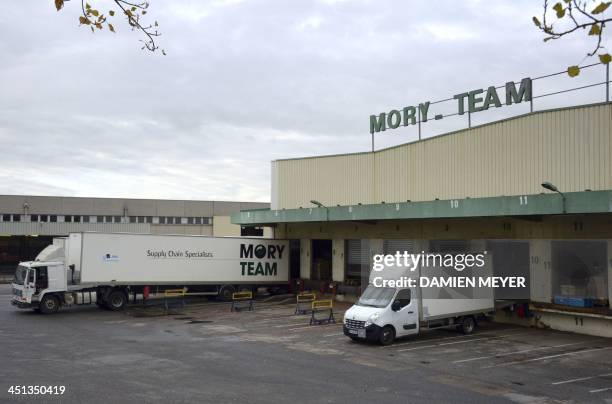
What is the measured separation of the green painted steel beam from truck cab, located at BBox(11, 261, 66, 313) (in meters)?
13.0

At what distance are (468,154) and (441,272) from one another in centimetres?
844

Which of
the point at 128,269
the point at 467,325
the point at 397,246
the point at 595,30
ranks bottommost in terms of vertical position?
the point at 467,325

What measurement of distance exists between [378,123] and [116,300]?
16983 millimetres

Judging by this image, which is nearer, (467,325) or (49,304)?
(467,325)

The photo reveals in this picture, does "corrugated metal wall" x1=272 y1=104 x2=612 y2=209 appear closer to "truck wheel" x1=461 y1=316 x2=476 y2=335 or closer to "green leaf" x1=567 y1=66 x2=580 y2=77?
"truck wheel" x1=461 y1=316 x2=476 y2=335

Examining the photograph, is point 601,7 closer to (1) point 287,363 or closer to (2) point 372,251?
(1) point 287,363

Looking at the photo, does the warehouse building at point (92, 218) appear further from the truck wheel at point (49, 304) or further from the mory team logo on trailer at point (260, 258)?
the truck wheel at point (49, 304)

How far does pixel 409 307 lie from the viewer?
21.0 meters

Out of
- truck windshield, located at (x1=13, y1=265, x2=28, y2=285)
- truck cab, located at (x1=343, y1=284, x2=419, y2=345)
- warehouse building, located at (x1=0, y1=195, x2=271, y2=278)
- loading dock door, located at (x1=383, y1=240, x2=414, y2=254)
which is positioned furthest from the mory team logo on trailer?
truck cab, located at (x1=343, y1=284, x2=419, y2=345)

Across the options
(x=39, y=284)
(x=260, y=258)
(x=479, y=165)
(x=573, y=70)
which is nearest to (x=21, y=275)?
(x=39, y=284)

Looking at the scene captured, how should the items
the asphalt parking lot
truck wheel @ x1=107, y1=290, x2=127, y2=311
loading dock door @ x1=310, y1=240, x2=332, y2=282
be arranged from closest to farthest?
the asphalt parking lot, truck wheel @ x1=107, y1=290, x2=127, y2=311, loading dock door @ x1=310, y1=240, x2=332, y2=282

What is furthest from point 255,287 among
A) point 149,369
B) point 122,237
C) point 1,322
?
point 149,369

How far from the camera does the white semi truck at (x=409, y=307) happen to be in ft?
66.5

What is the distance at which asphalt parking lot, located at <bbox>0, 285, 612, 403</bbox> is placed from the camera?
1342 cm
